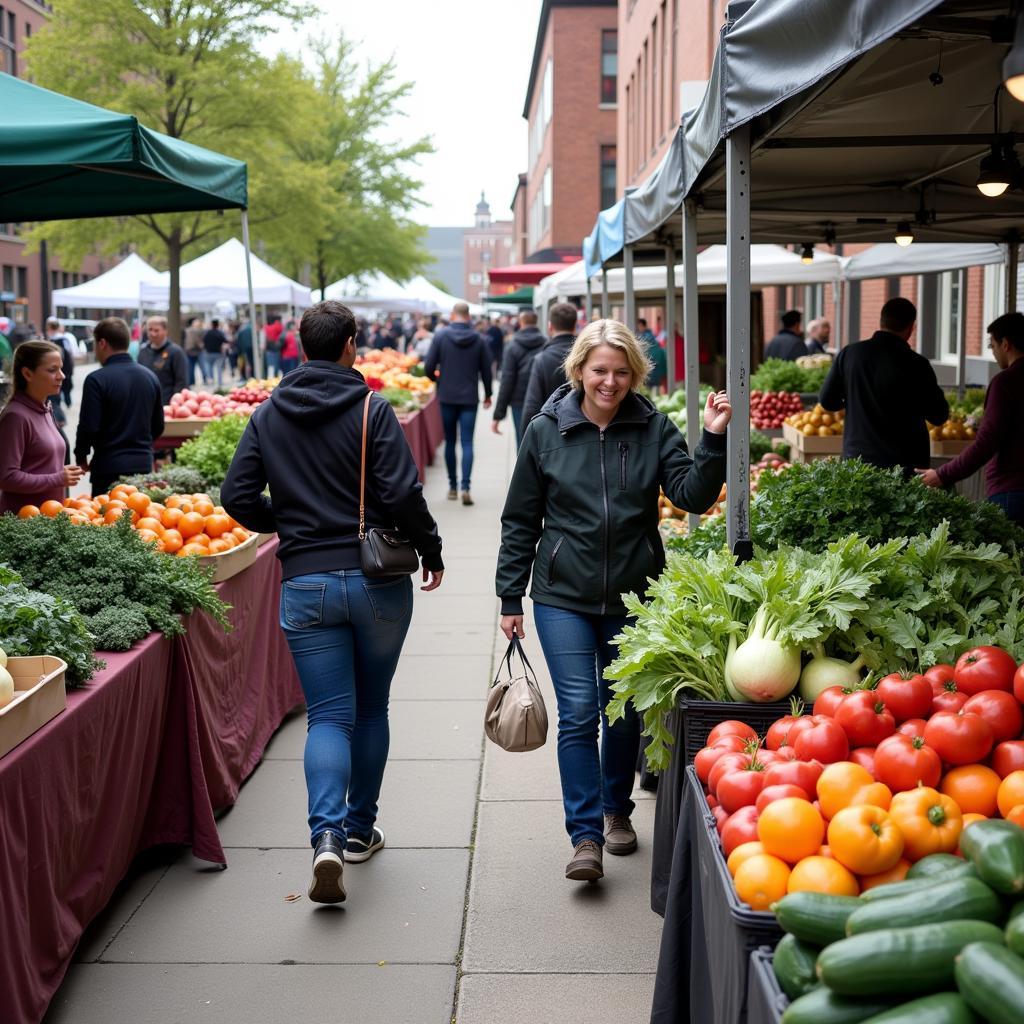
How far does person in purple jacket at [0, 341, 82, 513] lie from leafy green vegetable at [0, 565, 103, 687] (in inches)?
103

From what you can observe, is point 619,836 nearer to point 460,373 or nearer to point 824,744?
point 824,744

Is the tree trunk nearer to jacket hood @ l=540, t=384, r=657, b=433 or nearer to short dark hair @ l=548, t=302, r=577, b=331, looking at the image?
short dark hair @ l=548, t=302, r=577, b=331

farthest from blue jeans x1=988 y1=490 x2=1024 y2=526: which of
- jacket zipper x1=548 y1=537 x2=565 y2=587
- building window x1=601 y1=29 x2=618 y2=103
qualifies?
building window x1=601 y1=29 x2=618 y2=103

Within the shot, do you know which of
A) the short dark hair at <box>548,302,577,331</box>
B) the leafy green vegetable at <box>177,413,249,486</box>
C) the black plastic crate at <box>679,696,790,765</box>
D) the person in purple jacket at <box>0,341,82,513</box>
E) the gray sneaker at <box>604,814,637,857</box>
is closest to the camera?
the black plastic crate at <box>679,696,790,765</box>

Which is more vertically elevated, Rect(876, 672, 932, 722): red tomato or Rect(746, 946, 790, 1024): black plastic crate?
Rect(876, 672, 932, 722): red tomato

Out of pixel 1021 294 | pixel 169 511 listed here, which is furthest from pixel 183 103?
pixel 169 511

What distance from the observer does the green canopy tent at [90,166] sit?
5.72 metres

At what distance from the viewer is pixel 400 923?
450cm

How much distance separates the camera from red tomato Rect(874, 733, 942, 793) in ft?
9.37

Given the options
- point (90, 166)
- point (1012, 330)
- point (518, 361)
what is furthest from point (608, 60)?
point (90, 166)

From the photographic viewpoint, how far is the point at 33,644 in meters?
4.14

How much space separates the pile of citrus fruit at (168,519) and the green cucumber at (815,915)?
13.1 feet

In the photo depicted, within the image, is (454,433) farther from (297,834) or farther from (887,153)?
(297,834)

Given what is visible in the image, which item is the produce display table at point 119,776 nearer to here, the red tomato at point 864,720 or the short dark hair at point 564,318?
the red tomato at point 864,720
